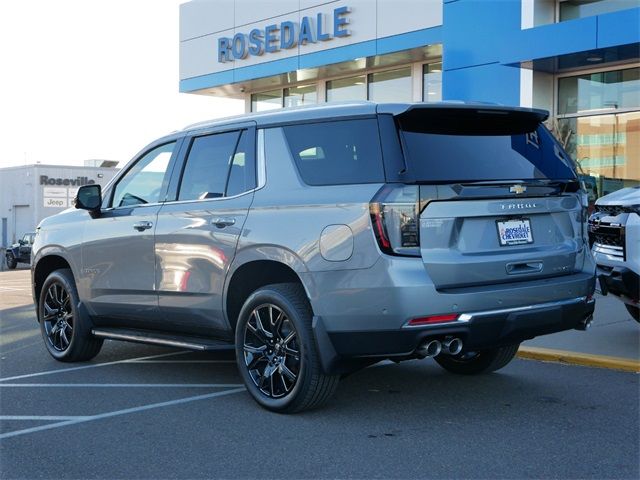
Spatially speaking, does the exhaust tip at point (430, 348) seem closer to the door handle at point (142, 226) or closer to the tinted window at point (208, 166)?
the tinted window at point (208, 166)

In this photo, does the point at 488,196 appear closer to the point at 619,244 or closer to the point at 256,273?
the point at 256,273

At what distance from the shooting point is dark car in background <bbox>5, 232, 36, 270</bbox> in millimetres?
37938

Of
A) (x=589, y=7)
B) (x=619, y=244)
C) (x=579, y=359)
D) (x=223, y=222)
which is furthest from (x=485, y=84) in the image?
(x=223, y=222)

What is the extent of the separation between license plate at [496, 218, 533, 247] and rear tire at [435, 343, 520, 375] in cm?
127

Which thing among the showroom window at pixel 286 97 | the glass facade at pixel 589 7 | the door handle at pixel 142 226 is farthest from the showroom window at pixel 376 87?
the door handle at pixel 142 226

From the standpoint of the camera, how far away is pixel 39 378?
703 cm

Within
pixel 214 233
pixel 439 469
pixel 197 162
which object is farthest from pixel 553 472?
pixel 197 162

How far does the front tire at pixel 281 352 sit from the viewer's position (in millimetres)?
5328

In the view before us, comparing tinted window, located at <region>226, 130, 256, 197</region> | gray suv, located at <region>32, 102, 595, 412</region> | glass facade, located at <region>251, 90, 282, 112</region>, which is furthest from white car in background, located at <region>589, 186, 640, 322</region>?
glass facade, located at <region>251, 90, 282, 112</region>

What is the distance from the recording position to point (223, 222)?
5973mm

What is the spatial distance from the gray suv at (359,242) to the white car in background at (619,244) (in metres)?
1.44

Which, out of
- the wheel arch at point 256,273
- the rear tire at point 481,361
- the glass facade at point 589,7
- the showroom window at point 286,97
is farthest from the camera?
the showroom window at point 286,97

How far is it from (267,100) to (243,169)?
63.5ft

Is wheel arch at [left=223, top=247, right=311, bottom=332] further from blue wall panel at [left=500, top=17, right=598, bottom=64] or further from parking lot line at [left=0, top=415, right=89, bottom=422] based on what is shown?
blue wall panel at [left=500, top=17, right=598, bottom=64]
